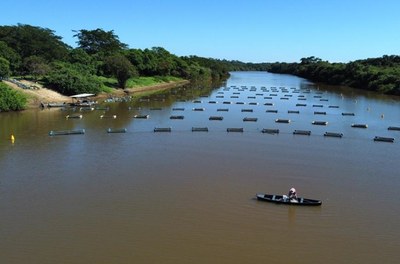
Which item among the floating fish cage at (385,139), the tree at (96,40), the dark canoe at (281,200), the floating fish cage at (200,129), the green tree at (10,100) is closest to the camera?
the dark canoe at (281,200)

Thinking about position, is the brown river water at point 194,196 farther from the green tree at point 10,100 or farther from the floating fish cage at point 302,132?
the green tree at point 10,100

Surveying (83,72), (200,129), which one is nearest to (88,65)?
(83,72)

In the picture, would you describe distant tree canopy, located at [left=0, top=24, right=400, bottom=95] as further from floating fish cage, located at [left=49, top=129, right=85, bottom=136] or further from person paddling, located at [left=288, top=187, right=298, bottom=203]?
person paddling, located at [left=288, top=187, right=298, bottom=203]

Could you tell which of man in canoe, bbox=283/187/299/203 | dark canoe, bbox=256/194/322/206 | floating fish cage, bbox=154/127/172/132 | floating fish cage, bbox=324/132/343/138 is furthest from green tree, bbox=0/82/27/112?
man in canoe, bbox=283/187/299/203

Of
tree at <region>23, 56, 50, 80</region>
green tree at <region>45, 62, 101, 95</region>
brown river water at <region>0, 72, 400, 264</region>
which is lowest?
brown river water at <region>0, 72, 400, 264</region>

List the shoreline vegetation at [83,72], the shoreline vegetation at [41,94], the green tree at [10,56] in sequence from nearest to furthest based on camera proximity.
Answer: the shoreline vegetation at [41,94], the shoreline vegetation at [83,72], the green tree at [10,56]

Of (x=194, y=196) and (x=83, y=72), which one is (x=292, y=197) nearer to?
(x=194, y=196)

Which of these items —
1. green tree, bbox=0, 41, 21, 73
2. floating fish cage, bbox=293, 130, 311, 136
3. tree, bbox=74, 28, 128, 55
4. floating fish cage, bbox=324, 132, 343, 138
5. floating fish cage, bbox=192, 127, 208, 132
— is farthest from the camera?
tree, bbox=74, 28, 128, 55

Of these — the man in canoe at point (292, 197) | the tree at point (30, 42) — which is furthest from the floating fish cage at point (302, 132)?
the tree at point (30, 42)

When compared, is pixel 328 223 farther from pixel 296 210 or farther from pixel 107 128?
pixel 107 128
